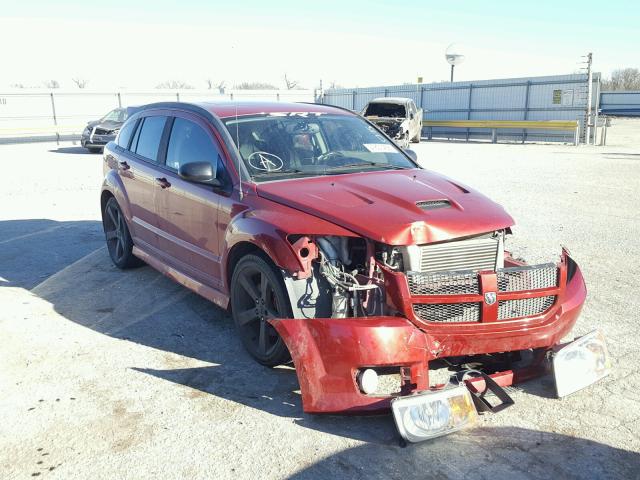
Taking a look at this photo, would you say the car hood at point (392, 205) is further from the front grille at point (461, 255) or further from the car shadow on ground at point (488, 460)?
the car shadow on ground at point (488, 460)

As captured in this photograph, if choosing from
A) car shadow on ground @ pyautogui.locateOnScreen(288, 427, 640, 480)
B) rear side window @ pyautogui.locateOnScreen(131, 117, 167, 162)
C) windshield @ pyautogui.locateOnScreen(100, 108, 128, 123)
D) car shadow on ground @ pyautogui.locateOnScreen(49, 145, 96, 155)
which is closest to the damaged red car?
car shadow on ground @ pyautogui.locateOnScreen(288, 427, 640, 480)

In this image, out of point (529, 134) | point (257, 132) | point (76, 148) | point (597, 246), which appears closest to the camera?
point (257, 132)

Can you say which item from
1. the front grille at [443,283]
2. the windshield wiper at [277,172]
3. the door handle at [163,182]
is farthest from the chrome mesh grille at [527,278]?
the door handle at [163,182]

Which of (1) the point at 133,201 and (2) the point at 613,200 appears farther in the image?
(2) the point at 613,200

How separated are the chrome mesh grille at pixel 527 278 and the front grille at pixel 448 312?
0.22 metres

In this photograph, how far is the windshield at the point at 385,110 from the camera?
76.5 feet

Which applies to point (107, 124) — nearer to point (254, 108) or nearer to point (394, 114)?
point (394, 114)

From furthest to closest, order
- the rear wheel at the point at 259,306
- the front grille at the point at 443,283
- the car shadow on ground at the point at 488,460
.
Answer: the rear wheel at the point at 259,306 < the front grille at the point at 443,283 < the car shadow on ground at the point at 488,460

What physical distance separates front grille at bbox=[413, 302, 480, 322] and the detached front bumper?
3 cm

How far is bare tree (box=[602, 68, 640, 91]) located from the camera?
73.3 m

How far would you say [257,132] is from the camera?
15.9ft

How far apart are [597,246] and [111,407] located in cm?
621

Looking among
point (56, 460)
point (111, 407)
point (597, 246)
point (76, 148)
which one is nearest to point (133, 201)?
point (111, 407)

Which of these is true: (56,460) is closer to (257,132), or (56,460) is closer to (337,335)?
(337,335)
